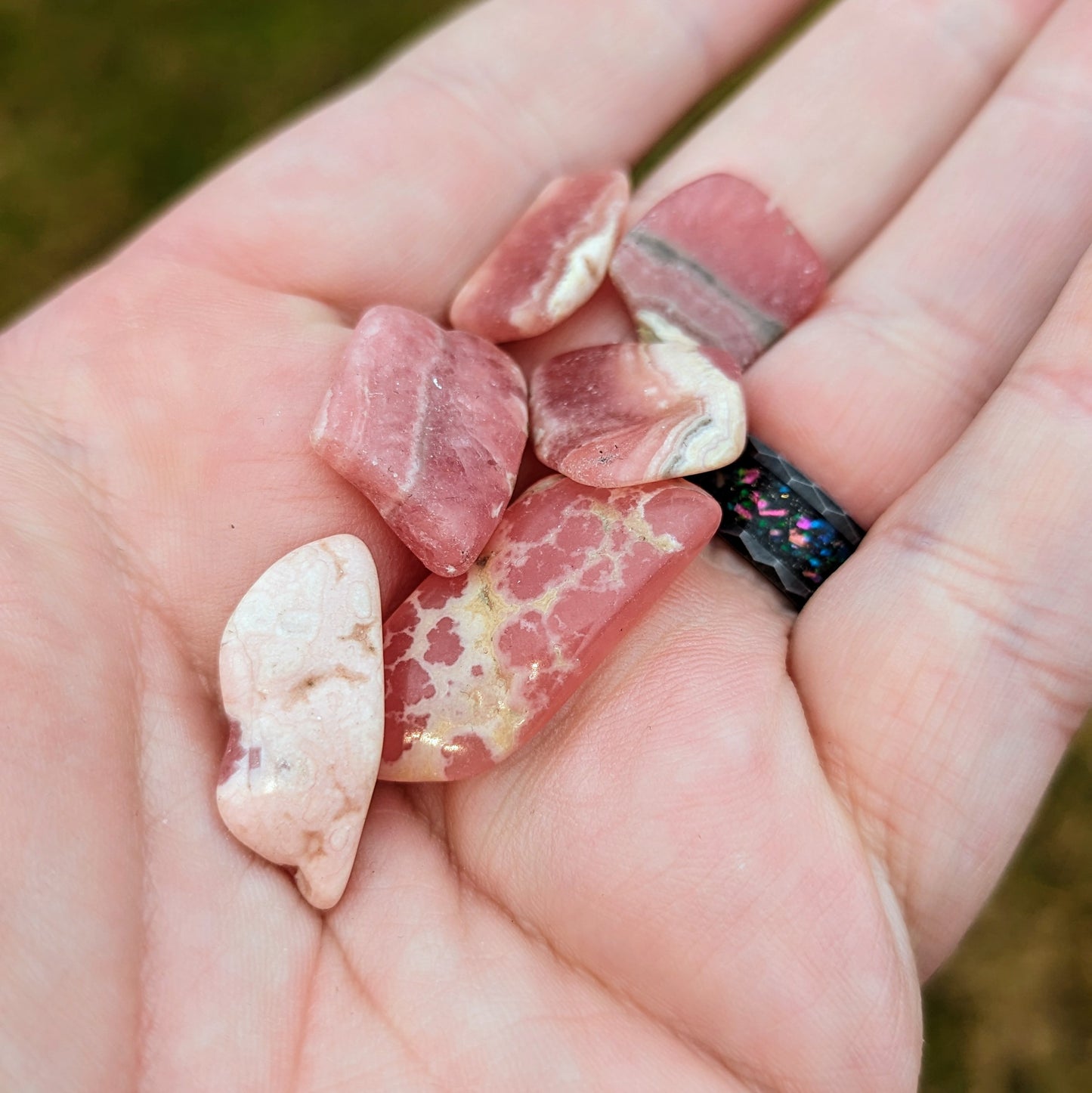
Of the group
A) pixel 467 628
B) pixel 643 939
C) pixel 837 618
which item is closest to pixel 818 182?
pixel 837 618

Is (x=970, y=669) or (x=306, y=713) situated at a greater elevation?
(x=970, y=669)

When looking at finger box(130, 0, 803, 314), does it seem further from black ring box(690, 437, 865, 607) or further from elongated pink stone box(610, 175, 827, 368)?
black ring box(690, 437, 865, 607)

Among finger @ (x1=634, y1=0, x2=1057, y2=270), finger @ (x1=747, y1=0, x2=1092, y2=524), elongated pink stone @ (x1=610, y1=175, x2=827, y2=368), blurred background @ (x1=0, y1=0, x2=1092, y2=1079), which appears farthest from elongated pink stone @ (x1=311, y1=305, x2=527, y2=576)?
blurred background @ (x1=0, y1=0, x2=1092, y2=1079)

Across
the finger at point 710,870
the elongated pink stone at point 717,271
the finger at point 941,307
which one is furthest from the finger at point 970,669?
the elongated pink stone at point 717,271

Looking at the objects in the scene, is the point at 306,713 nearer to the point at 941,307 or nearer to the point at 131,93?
the point at 941,307

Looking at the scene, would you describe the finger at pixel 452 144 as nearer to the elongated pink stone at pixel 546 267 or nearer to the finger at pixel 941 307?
the elongated pink stone at pixel 546 267

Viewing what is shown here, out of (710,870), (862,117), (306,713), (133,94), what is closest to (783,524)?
(710,870)
